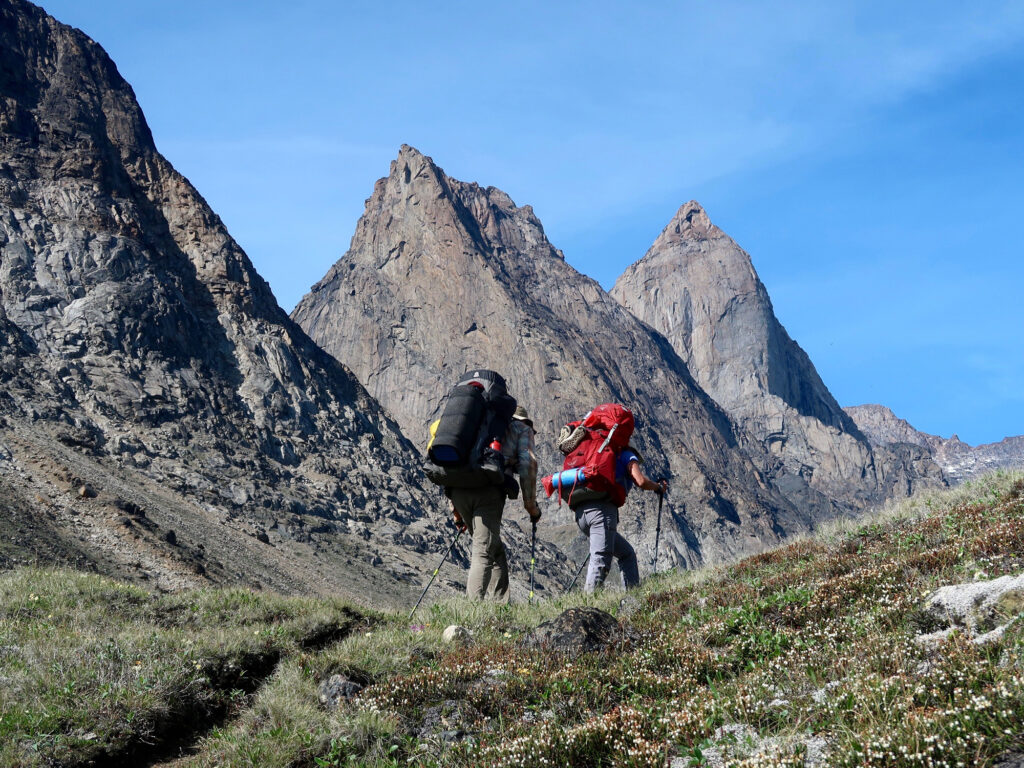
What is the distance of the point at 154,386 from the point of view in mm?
62156

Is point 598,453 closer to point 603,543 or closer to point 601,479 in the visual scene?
point 601,479

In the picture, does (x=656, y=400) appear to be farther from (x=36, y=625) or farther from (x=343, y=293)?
(x=36, y=625)

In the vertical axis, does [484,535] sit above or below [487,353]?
below

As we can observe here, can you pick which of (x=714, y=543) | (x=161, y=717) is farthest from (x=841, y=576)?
(x=714, y=543)

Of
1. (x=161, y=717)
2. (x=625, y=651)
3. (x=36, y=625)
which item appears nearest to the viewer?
(x=161, y=717)

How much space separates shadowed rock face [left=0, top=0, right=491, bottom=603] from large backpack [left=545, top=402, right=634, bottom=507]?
1140 inches

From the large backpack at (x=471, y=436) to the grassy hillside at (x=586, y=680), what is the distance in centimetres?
137

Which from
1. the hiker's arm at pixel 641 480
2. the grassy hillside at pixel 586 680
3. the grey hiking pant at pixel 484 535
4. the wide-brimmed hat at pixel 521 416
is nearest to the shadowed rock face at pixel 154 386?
the grey hiking pant at pixel 484 535

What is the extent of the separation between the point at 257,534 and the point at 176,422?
13.7 meters

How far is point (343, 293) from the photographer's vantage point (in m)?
170

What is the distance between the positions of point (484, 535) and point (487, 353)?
145m

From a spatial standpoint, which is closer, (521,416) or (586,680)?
(586,680)

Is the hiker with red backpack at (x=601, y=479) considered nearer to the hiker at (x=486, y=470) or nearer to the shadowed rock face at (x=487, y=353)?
the hiker at (x=486, y=470)

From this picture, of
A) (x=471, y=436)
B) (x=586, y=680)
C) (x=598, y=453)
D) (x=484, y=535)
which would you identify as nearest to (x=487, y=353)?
(x=598, y=453)
